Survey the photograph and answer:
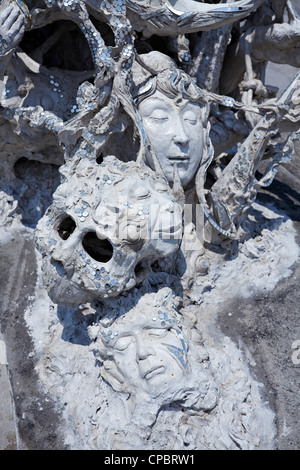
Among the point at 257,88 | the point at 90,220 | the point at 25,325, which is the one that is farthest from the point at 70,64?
the point at 25,325

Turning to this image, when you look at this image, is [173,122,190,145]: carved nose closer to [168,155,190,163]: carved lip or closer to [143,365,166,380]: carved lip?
[168,155,190,163]: carved lip

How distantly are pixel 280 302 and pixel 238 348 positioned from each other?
619mm

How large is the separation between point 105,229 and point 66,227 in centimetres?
42

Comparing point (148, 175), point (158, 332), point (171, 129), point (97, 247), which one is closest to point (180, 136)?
point (171, 129)

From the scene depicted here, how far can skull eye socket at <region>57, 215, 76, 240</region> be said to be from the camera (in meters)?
3.30

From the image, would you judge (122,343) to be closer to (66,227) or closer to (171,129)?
(66,227)

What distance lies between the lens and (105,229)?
3043 mm

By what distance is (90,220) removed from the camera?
10.0ft

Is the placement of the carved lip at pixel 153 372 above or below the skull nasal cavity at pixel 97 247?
below

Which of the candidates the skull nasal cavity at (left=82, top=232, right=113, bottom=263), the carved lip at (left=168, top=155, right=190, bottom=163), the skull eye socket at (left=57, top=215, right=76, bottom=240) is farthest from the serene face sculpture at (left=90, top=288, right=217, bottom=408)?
the carved lip at (left=168, top=155, right=190, bottom=163)

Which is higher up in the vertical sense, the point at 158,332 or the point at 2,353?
the point at 158,332

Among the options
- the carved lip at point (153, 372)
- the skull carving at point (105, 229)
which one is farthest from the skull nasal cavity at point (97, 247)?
the carved lip at point (153, 372)

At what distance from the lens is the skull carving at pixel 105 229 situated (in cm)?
307

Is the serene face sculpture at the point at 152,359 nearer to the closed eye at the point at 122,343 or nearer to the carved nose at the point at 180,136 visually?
the closed eye at the point at 122,343
